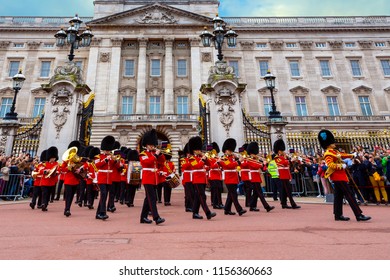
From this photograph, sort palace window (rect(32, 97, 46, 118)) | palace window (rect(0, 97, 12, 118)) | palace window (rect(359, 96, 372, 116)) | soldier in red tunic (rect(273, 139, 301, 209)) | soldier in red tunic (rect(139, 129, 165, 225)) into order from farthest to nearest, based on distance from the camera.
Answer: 1. palace window (rect(359, 96, 372, 116))
2. palace window (rect(32, 97, 46, 118))
3. palace window (rect(0, 97, 12, 118))
4. soldier in red tunic (rect(273, 139, 301, 209))
5. soldier in red tunic (rect(139, 129, 165, 225))

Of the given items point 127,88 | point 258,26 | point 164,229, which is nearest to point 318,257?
point 164,229

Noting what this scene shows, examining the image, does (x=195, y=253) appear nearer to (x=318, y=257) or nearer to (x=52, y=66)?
(x=318, y=257)

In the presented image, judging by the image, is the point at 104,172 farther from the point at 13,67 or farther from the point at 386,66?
the point at 386,66

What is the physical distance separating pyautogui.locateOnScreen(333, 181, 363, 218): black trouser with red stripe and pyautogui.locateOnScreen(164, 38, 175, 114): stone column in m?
26.6

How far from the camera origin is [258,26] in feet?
123

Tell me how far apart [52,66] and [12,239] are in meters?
36.7

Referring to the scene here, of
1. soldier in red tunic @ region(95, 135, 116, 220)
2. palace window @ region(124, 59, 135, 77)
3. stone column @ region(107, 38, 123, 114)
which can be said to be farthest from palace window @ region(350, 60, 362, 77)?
soldier in red tunic @ region(95, 135, 116, 220)

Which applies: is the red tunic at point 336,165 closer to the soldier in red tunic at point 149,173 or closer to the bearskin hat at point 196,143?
the bearskin hat at point 196,143

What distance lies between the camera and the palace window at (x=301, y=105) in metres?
34.3

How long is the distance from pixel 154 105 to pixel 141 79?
3.58 m

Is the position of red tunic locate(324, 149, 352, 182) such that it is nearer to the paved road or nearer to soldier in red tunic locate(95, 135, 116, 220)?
the paved road

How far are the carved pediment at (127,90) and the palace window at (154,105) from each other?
2179 millimetres

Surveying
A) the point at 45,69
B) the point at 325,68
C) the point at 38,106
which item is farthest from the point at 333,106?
the point at 45,69

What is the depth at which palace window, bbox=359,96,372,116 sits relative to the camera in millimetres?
34250
